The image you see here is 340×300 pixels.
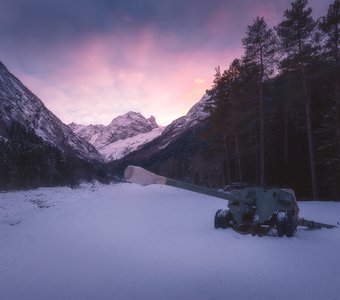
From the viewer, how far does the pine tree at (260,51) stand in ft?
78.8

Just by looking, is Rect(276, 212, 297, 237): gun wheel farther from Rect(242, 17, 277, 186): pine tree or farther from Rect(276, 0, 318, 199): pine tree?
Rect(242, 17, 277, 186): pine tree

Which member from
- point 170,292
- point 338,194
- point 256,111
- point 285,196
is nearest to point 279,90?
point 256,111

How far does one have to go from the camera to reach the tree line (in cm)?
2038

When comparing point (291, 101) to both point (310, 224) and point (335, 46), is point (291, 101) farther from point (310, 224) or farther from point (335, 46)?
point (310, 224)

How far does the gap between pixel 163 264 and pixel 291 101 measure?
1969 centimetres

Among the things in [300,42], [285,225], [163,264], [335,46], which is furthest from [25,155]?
[163,264]

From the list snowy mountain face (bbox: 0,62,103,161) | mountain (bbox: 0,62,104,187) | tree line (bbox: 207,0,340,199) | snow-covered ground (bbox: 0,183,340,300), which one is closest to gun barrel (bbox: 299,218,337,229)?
snow-covered ground (bbox: 0,183,340,300)

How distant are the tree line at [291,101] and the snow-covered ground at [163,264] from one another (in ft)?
41.8

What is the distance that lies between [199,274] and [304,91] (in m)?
18.8

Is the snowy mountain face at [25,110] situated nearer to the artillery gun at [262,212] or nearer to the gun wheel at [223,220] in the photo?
the gun wheel at [223,220]

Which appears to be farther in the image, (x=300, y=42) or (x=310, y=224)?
(x=300, y=42)

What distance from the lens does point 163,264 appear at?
6410 millimetres

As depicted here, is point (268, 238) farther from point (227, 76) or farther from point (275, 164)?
point (227, 76)

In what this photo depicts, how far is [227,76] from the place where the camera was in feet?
103
